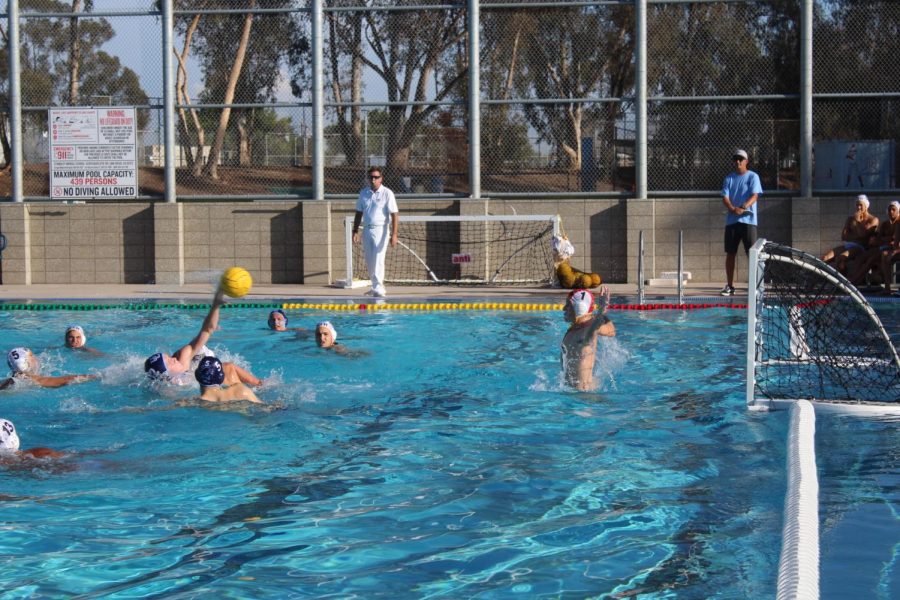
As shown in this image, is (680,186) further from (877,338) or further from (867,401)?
(867,401)

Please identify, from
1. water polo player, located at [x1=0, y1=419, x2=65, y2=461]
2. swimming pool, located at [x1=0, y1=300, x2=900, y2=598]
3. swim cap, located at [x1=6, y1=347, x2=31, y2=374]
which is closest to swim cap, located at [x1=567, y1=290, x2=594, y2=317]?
swimming pool, located at [x1=0, y1=300, x2=900, y2=598]

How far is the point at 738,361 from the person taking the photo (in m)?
10.4

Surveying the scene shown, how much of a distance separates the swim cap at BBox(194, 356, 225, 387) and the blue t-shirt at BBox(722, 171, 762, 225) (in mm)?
8308

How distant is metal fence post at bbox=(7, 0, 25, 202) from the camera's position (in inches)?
703

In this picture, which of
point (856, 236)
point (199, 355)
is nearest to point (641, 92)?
point (856, 236)

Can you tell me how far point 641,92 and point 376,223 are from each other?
4671 mm

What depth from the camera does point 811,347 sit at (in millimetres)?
9648

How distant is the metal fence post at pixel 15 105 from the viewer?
17844 mm

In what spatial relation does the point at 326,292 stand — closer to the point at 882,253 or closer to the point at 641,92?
the point at 641,92

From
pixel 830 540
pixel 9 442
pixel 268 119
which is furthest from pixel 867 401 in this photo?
pixel 268 119

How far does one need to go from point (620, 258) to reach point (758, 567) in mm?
12369

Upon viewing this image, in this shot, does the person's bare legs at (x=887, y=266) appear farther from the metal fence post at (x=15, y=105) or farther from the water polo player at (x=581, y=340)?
the metal fence post at (x=15, y=105)

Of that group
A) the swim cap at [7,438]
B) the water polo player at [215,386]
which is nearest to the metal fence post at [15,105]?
the water polo player at [215,386]

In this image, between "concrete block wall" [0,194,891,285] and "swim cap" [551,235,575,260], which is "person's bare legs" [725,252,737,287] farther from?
"concrete block wall" [0,194,891,285]
